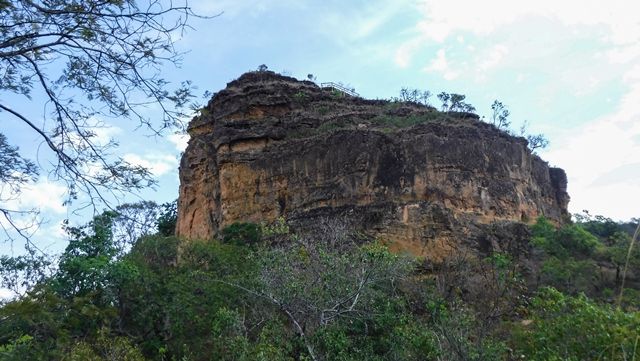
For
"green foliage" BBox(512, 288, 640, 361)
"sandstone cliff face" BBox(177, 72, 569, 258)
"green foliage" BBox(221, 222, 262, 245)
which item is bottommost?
"green foliage" BBox(512, 288, 640, 361)

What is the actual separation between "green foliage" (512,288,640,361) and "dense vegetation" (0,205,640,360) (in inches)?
0.9

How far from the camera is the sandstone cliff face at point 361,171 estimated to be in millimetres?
22344

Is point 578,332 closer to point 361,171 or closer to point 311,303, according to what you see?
point 311,303

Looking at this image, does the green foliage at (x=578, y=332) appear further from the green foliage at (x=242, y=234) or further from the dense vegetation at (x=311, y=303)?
the green foliage at (x=242, y=234)

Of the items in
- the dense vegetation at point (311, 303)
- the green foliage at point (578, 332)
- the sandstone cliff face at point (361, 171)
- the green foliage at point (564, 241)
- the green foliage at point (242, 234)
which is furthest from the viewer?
the green foliage at point (242, 234)

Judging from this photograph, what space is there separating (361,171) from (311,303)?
1178cm

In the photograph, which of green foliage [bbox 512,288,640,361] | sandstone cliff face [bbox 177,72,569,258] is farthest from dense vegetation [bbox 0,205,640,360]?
sandstone cliff face [bbox 177,72,569,258]

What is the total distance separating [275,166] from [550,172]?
14551 mm

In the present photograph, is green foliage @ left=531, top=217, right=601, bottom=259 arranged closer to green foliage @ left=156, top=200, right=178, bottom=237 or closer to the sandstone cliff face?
the sandstone cliff face

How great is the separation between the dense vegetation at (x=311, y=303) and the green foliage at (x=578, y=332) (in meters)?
0.02

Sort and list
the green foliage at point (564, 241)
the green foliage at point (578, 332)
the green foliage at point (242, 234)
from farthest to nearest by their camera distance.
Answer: the green foliage at point (242, 234) → the green foliage at point (564, 241) → the green foliage at point (578, 332)

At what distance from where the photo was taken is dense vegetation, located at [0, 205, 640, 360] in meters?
10.8

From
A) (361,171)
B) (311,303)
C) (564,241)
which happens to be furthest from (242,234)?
(564,241)

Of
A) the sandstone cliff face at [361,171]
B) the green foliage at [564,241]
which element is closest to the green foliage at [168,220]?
the sandstone cliff face at [361,171]
